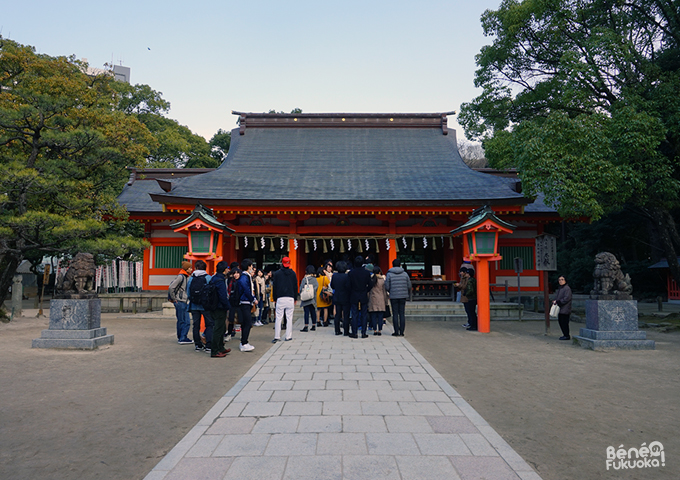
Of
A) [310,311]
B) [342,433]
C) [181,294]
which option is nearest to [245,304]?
[181,294]

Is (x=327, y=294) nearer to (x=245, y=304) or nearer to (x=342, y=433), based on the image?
(x=245, y=304)

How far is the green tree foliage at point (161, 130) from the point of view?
2747cm

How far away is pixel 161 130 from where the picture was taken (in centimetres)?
2927

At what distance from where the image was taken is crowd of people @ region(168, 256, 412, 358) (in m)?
7.05

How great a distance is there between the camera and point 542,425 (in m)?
4.03

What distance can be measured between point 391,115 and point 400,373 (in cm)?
1705

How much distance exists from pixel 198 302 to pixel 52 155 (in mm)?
8146

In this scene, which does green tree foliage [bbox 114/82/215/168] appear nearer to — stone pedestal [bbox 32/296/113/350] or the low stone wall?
the low stone wall

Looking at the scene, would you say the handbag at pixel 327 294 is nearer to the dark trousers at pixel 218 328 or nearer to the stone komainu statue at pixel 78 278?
the dark trousers at pixel 218 328

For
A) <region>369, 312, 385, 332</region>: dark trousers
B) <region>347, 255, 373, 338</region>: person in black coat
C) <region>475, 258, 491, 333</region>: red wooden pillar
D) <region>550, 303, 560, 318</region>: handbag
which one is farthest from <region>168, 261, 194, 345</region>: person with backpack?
<region>550, 303, 560, 318</region>: handbag

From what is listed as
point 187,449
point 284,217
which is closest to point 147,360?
point 187,449

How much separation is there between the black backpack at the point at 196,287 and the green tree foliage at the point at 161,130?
22.6m

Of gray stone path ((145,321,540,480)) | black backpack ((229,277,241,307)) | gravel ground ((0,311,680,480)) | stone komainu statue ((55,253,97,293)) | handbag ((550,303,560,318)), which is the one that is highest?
stone komainu statue ((55,253,97,293))

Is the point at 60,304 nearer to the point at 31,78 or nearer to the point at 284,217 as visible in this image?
the point at 31,78
